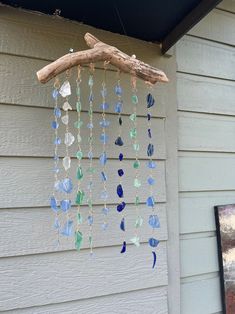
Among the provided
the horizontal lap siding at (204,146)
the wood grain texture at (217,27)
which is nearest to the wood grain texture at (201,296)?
the horizontal lap siding at (204,146)

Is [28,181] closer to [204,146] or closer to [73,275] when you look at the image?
[73,275]

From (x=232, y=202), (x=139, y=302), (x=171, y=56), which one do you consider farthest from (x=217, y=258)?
(x=171, y=56)

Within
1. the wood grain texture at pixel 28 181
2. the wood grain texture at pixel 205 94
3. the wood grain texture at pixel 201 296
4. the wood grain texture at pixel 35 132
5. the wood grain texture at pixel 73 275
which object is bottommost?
the wood grain texture at pixel 201 296

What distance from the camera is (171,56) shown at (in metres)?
1.21

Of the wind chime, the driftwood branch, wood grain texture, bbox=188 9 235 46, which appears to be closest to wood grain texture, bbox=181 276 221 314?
the wind chime

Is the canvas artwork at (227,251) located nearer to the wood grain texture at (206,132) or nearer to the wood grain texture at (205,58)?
the wood grain texture at (206,132)

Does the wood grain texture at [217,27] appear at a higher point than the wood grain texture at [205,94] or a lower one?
higher

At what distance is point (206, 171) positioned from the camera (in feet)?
4.10

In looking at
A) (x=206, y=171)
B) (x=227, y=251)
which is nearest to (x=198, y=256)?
(x=227, y=251)

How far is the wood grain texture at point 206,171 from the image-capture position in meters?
1.20

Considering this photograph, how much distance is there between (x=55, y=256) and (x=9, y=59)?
56 centimetres

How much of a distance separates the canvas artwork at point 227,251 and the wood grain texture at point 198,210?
0.09 feet

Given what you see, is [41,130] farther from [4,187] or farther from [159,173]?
[159,173]

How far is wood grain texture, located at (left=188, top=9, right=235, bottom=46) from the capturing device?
1.31 m
